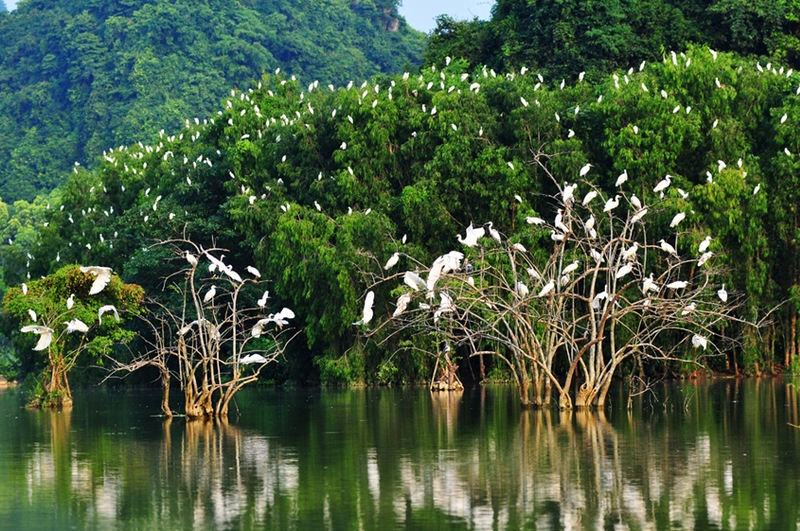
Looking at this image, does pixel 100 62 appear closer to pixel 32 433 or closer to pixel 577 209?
pixel 577 209

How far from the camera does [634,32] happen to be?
36125 millimetres

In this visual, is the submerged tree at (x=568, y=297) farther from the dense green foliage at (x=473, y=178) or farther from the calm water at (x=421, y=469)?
the dense green foliage at (x=473, y=178)

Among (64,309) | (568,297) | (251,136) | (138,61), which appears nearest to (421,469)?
(568,297)

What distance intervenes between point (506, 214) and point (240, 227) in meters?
6.33

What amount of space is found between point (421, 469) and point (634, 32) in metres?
23.8

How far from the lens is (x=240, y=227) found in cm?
3250

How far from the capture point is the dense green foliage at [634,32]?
34375 mm

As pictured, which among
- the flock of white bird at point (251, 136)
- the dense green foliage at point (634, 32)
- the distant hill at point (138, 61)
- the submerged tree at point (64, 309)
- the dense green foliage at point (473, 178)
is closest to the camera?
the submerged tree at point (64, 309)

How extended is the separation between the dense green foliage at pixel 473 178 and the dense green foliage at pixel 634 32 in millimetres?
2328

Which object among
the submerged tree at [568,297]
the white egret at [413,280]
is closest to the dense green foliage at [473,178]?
the submerged tree at [568,297]

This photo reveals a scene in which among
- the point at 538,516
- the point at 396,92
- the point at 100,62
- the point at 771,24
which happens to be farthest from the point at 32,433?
the point at 100,62

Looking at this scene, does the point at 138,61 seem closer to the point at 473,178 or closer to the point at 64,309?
the point at 473,178

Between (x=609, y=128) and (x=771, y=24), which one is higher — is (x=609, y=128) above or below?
below

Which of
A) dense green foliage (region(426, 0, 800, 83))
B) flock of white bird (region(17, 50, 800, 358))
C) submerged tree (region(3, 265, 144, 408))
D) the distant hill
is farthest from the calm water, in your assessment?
the distant hill
